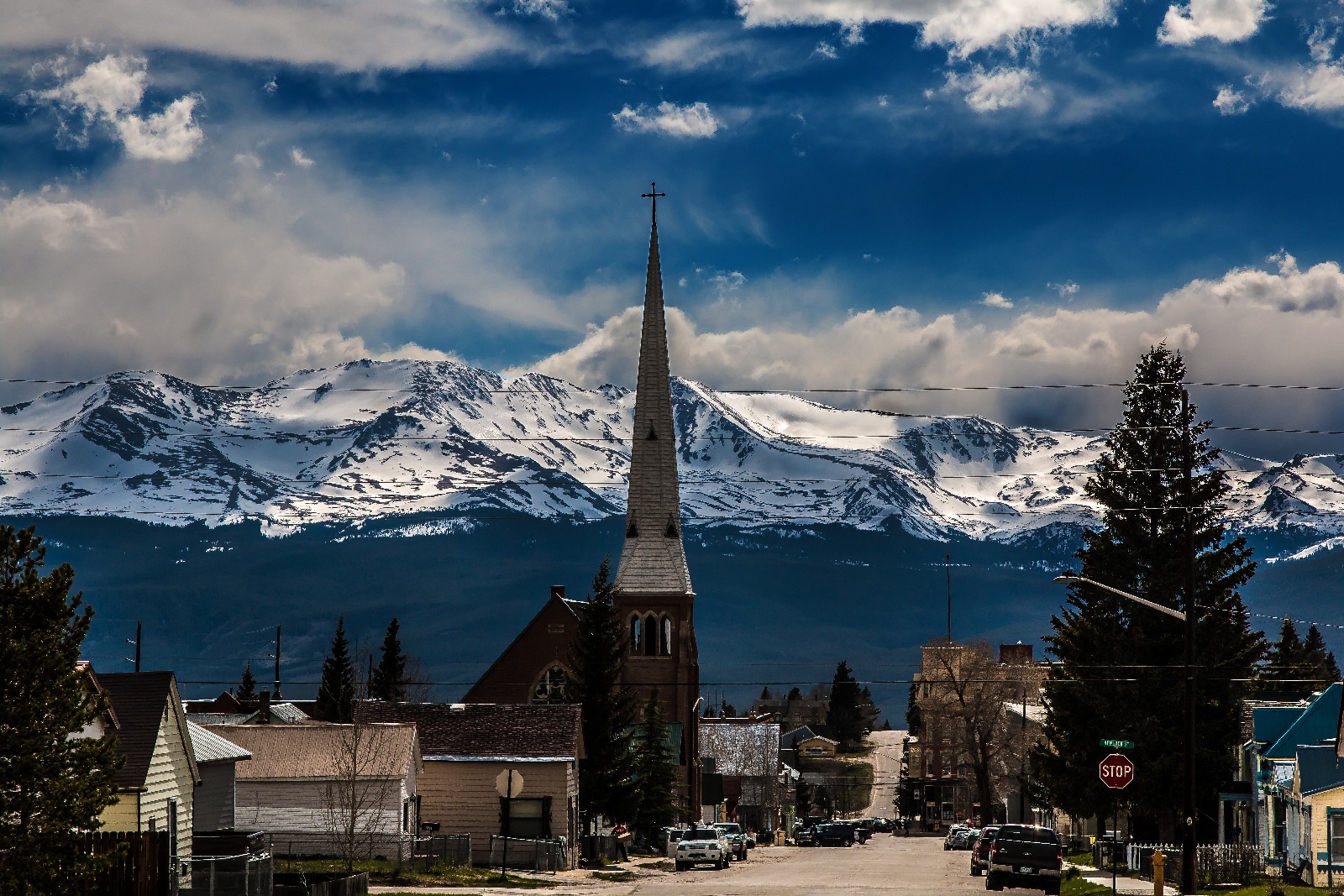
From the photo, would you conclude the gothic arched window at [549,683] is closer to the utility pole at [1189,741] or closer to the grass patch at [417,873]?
the grass patch at [417,873]

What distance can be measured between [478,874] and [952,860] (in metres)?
28.7

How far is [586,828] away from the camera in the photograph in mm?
66688

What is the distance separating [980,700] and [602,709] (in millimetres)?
50978

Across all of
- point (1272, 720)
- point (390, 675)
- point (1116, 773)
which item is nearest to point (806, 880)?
point (1116, 773)

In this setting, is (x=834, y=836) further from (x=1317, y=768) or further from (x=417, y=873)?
(x=417, y=873)

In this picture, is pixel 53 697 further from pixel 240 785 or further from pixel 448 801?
pixel 448 801

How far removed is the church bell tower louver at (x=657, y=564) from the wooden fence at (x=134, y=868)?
217 feet

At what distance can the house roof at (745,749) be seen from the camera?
141 meters

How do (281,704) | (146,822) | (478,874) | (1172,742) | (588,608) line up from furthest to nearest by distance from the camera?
(281,704), (588,608), (1172,742), (478,874), (146,822)

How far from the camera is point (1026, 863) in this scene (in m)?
44.3

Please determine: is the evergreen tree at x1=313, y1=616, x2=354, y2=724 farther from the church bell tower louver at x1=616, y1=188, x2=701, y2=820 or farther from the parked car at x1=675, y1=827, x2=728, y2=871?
the parked car at x1=675, y1=827, x2=728, y2=871

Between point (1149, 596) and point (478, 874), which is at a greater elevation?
point (1149, 596)

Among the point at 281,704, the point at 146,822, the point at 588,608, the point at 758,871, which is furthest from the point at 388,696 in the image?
the point at 146,822

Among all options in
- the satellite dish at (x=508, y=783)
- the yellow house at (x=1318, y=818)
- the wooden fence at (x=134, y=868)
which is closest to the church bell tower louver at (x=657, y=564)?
the satellite dish at (x=508, y=783)
